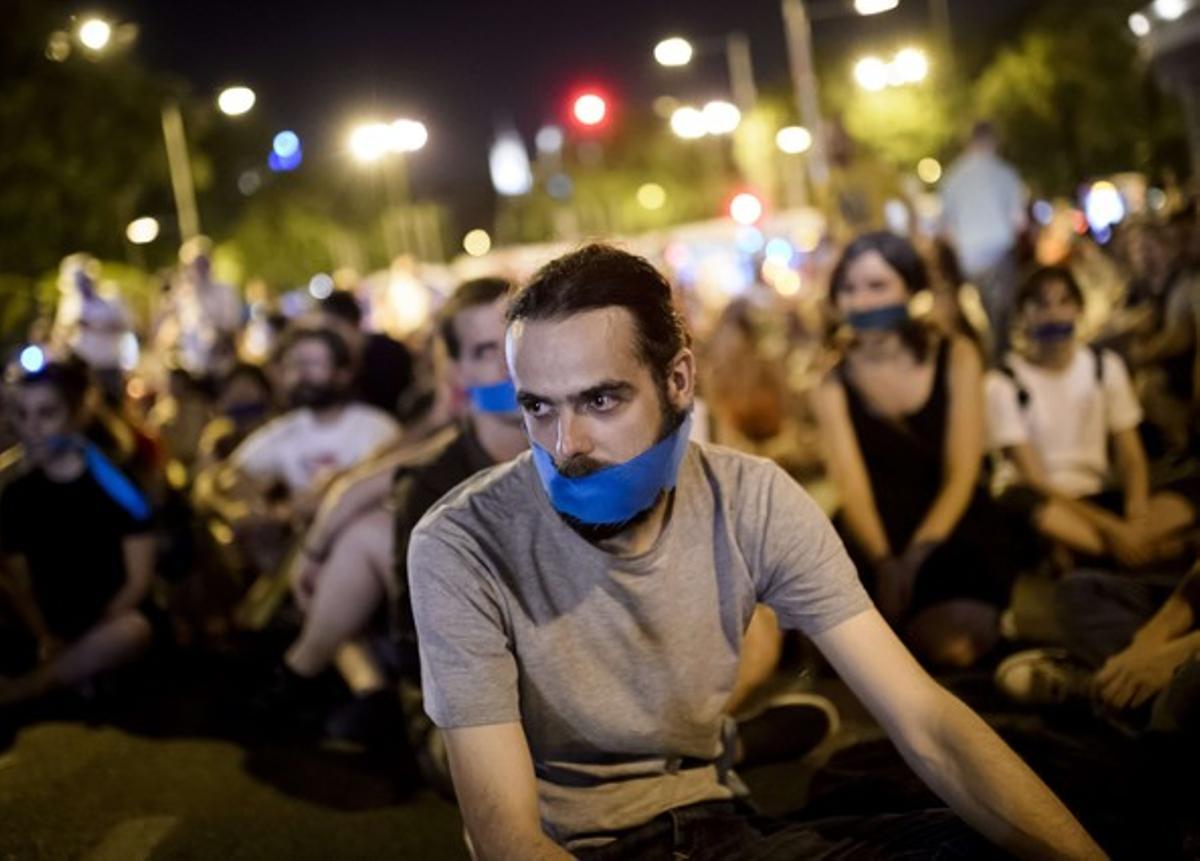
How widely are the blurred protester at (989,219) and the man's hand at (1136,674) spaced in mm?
8235

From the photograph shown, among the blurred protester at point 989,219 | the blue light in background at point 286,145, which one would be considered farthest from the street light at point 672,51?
the blurred protester at point 989,219

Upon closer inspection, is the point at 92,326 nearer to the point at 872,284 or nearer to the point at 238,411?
the point at 238,411

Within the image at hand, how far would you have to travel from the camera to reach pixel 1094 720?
16.3ft

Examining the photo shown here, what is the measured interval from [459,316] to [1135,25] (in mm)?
8038

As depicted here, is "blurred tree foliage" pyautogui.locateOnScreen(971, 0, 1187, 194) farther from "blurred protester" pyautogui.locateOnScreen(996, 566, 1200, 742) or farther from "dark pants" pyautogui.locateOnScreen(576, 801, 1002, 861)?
"dark pants" pyautogui.locateOnScreen(576, 801, 1002, 861)

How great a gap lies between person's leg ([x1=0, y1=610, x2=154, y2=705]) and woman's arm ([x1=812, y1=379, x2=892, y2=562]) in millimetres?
3245

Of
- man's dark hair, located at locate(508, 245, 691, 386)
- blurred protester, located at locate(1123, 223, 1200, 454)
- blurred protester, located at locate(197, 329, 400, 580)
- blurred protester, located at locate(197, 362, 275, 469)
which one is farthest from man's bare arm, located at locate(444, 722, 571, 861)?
blurred protester, located at locate(197, 362, 275, 469)

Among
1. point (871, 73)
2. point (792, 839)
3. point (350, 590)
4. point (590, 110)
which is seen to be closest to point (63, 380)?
point (350, 590)

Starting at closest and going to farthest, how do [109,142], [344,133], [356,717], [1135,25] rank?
[356,717] → [1135,25] → [344,133] → [109,142]

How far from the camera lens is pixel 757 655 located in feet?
16.8

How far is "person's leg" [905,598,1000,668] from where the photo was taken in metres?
5.74

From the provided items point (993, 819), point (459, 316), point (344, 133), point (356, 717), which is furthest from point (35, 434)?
point (344, 133)

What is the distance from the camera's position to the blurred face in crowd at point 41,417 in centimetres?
681

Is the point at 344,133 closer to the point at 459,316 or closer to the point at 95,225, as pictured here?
the point at 95,225
